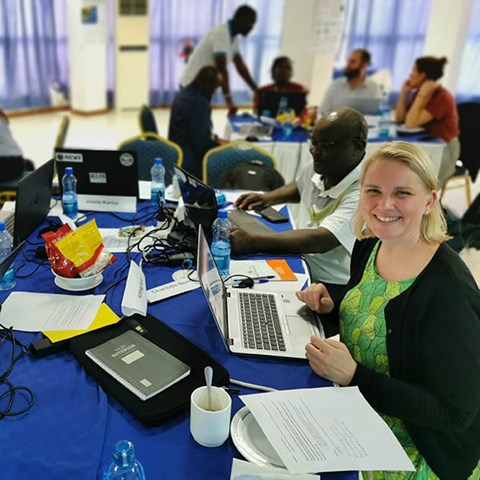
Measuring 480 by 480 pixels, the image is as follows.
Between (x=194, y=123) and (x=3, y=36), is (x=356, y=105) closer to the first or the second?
(x=194, y=123)

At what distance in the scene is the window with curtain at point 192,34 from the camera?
7.47 m

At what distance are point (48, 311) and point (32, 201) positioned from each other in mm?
700

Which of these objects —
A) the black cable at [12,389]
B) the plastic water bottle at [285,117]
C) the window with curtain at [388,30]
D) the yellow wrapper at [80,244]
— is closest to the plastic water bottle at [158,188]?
the yellow wrapper at [80,244]

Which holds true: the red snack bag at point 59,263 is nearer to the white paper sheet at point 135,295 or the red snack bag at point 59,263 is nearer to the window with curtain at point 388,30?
the white paper sheet at point 135,295

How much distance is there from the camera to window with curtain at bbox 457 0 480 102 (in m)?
6.83

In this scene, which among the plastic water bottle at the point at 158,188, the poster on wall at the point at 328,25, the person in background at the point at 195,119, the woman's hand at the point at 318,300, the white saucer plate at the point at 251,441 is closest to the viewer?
the white saucer plate at the point at 251,441

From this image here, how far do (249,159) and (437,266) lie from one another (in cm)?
213

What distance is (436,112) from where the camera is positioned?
171 inches

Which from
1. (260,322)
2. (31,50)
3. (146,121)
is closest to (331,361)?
(260,322)

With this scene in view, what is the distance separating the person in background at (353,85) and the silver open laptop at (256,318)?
354 centimetres

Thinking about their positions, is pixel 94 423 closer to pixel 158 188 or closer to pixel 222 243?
pixel 222 243

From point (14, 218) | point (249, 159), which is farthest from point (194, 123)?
point (14, 218)

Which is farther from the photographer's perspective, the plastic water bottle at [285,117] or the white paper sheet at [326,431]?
the plastic water bottle at [285,117]

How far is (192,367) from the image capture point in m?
1.32
